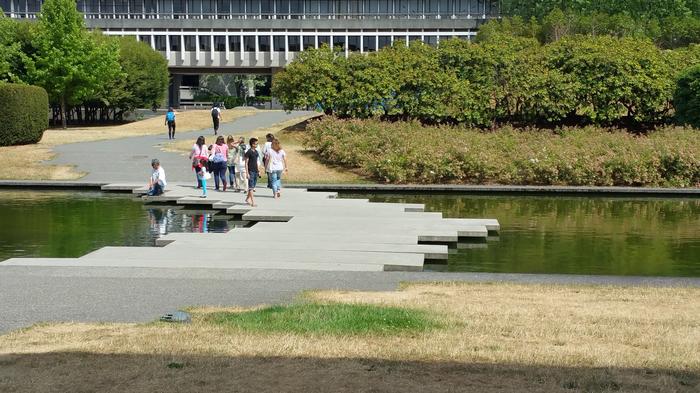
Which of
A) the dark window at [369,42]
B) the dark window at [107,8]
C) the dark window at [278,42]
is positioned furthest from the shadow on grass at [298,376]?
the dark window at [107,8]

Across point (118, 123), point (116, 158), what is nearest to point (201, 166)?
point (116, 158)

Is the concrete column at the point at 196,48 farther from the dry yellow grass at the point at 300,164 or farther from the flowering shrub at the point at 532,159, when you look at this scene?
the flowering shrub at the point at 532,159

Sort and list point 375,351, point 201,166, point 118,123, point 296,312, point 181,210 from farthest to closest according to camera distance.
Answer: point 118,123
point 201,166
point 181,210
point 296,312
point 375,351

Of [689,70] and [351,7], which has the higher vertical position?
[351,7]

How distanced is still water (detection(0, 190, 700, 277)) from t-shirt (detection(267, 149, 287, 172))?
6.55 ft

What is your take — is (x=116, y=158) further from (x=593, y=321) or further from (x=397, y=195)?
(x=593, y=321)

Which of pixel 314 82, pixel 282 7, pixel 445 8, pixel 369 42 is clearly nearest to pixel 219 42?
pixel 282 7

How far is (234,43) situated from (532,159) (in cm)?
6045

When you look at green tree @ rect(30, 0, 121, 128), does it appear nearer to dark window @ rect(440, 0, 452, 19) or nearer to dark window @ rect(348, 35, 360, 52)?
dark window @ rect(348, 35, 360, 52)

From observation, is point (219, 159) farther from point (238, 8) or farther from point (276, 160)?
point (238, 8)

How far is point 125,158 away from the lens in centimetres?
3453

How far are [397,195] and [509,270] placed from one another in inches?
480

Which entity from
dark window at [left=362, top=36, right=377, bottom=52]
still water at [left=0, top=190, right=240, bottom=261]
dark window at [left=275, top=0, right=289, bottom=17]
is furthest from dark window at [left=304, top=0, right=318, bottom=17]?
still water at [left=0, top=190, right=240, bottom=261]

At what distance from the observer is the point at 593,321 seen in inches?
396
